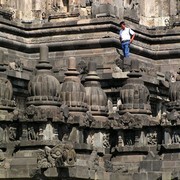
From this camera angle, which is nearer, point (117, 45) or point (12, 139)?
point (12, 139)

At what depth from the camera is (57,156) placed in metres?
45.2

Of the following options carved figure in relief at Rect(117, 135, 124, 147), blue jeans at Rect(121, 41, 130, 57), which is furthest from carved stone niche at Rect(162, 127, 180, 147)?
blue jeans at Rect(121, 41, 130, 57)

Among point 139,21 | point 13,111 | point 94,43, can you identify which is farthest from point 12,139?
point 139,21

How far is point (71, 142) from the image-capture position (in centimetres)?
4697

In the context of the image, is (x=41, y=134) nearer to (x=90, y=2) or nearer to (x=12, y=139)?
(x=12, y=139)

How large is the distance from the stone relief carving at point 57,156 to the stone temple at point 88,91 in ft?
0.10

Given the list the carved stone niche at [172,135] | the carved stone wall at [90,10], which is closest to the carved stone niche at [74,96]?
the carved stone niche at [172,135]

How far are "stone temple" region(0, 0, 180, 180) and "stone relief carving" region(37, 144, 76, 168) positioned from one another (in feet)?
0.10

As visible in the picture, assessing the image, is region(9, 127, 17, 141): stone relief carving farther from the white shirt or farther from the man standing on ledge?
the white shirt

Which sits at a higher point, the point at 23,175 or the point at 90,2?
the point at 90,2

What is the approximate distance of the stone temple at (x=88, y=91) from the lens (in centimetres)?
4672

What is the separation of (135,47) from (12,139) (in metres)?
12.0

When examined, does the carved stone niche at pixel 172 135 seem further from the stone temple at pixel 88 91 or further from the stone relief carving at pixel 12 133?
the stone relief carving at pixel 12 133

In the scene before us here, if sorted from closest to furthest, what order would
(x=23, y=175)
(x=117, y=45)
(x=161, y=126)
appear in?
(x=23, y=175)
(x=161, y=126)
(x=117, y=45)
